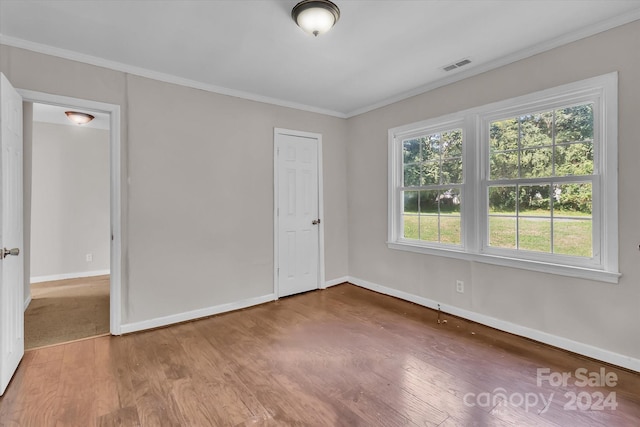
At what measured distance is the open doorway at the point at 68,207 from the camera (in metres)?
4.70

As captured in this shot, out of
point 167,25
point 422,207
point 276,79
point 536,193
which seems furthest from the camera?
point 422,207

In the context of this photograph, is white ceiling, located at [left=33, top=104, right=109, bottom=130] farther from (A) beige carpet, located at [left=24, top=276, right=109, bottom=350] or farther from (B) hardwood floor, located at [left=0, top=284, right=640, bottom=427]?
(B) hardwood floor, located at [left=0, top=284, right=640, bottom=427]

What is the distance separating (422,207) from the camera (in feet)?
12.4

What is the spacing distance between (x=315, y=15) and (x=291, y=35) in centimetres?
43

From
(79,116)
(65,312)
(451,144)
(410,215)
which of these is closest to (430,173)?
(451,144)

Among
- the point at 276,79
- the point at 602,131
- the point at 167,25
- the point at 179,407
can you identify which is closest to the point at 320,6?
the point at 167,25

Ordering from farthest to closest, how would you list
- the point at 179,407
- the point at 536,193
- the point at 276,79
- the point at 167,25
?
1. the point at 276,79
2. the point at 536,193
3. the point at 167,25
4. the point at 179,407

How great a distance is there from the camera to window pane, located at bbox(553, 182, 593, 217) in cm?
248

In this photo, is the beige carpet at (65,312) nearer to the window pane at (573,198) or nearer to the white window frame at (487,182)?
the white window frame at (487,182)

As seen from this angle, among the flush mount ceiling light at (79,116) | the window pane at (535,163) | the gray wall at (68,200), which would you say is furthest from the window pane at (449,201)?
the gray wall at (68,200)

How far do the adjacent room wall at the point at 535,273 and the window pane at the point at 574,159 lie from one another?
0.70 ft

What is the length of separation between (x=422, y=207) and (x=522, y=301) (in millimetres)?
1444

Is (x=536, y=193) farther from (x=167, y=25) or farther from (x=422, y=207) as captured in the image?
(x=167, y=25)

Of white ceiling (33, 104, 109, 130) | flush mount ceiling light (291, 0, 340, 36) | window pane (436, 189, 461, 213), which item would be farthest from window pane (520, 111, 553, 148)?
white ceiling (33, 104, 109, 130)
